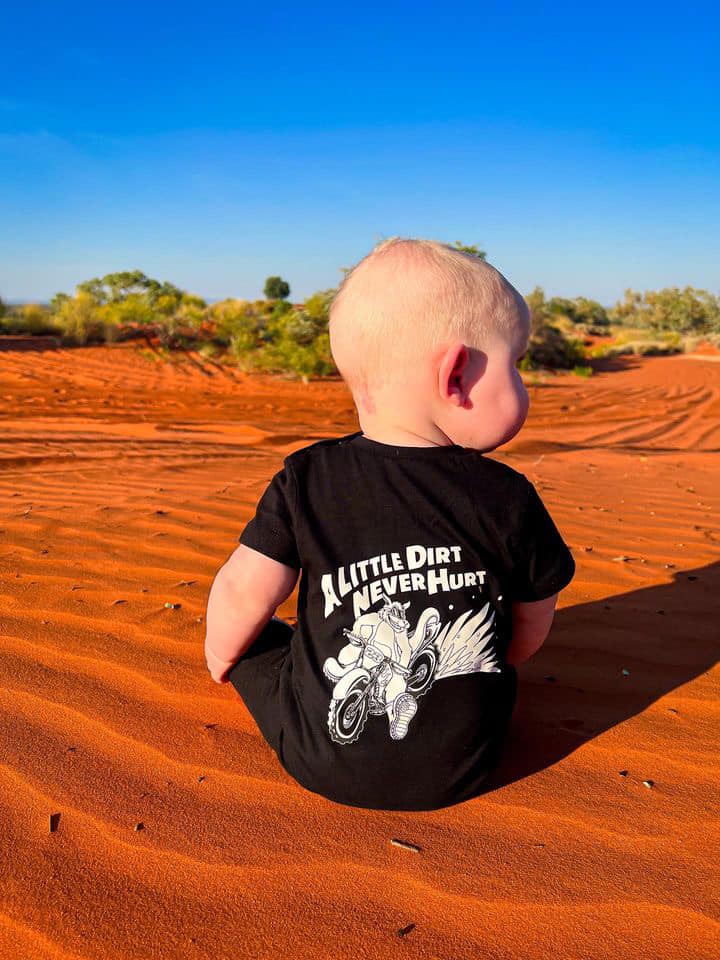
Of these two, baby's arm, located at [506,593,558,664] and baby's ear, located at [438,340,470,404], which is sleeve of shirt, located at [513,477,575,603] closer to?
baby's arm, located at [506,593,558,664]

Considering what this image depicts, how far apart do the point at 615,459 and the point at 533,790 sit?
5839 mm

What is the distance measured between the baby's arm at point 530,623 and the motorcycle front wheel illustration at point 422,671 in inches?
10.0

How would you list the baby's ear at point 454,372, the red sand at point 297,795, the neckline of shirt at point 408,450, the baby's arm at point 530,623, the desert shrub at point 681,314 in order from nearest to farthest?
the red sand at point 297,795 < the baby's ear at point 454,372 < the neckline of shirt at point 408,450 < the baby's arm at point 530,623 < the desert shrub at point 681,314

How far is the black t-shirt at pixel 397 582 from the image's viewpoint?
1.55 m

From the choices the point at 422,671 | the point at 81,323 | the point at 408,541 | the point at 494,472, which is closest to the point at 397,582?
the point at 408,541

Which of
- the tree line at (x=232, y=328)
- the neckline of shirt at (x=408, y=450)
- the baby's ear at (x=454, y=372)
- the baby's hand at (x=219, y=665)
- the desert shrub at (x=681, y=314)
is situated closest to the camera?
the baby's ear at (x=454, y=372)

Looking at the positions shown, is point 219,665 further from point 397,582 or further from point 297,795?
point 397,582

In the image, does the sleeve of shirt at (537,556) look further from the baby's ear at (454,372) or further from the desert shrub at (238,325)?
the desert shrub at (238,325)

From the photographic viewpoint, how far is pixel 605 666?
246 centimetres

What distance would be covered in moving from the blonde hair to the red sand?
93cm

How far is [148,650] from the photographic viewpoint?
247cm

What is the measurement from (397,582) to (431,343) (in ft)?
1.51

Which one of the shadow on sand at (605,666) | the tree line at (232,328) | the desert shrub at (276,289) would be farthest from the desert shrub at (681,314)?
the shadow on sand at (605,666)

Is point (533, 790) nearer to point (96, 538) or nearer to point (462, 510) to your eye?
point (462, 510)
